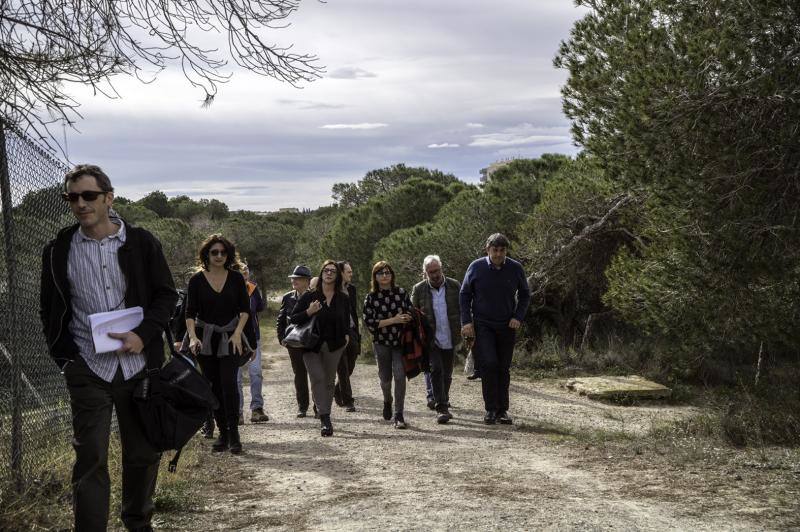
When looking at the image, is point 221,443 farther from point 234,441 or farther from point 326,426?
point 326,426

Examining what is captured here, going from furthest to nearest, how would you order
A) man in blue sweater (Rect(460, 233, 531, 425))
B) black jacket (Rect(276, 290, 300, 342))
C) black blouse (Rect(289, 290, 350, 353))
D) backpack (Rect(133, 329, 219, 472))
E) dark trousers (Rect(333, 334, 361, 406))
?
1. black jacket (Rect(276, 290, 300, 342))
2. dark trousers (Rect(333, 334, 361, 406))
3. man in blue sweater (Rect(460, 233, 531, 425))
4. black blouse (Rect(289, 290, 350, 353))
5. backpack (Rect(133, 329, 219, 472))

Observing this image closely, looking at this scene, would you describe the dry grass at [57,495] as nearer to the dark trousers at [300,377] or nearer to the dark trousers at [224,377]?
the dark trousers at [224,377]

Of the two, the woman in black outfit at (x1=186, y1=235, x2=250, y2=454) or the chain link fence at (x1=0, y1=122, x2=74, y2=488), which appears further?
the woman in black outfit at (x1=186, y1=235, x2=250, y2=454)

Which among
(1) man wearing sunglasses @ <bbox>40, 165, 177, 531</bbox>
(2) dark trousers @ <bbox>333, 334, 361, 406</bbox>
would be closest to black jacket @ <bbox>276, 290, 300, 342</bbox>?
(2) dark trousers @ <bbox>333, 334, 361, 406</bbox>

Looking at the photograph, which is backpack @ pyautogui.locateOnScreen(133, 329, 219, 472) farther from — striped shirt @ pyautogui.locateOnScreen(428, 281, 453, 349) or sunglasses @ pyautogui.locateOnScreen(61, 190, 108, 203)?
striped shirt @ pyautogui.locateOnScreen(428, 281, 453, 349)

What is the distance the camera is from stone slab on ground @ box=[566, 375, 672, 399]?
45.7ft

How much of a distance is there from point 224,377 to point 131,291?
12.7 ft

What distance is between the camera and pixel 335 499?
6340 millimetres

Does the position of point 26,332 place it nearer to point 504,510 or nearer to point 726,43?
point 504,510

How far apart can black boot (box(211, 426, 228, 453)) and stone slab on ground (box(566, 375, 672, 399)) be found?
6986 millimetres

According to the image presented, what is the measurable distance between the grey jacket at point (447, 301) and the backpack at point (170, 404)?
6.19 meters

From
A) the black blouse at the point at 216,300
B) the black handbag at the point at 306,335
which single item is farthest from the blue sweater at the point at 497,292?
the black blouse at the point at 216,300

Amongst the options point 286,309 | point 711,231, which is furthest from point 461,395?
point 711,231

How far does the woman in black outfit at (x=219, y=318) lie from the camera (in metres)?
8.45
